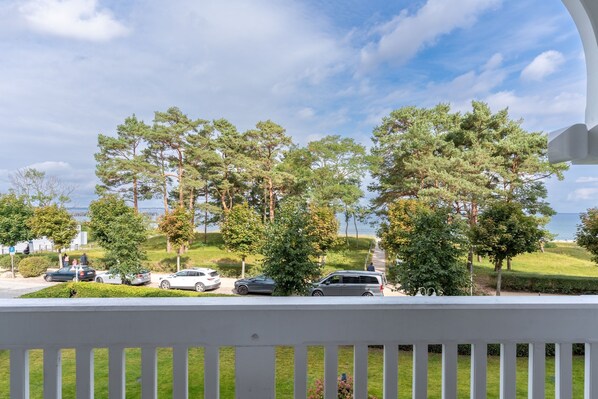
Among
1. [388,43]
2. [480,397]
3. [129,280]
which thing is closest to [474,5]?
[388,43]

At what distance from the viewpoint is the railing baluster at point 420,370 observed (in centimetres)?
72

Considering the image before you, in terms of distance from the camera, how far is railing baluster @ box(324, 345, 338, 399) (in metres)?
0.70

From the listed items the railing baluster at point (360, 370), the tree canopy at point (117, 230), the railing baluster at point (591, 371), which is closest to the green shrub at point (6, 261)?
the tree canopy at point (117, 230)

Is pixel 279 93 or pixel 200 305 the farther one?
pixel 279 93

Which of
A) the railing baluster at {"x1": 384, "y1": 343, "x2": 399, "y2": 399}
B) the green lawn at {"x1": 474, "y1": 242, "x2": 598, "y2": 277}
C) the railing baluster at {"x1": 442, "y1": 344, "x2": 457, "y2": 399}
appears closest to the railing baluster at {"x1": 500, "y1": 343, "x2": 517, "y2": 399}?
the railing baluster at {"x1": 442, "y1": 344, "x2": 457, "y2": 399}

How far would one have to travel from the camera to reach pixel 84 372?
2.27 ft

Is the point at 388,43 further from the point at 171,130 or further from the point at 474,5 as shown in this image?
the point at 171,130

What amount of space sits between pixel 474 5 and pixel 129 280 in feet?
5.54

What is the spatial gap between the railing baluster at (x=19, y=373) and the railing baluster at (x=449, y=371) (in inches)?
33.3

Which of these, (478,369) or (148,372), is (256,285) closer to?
(148,372)

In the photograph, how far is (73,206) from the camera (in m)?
1.42

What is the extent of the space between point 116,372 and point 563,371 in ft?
3.07

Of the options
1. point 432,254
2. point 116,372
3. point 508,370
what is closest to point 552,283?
point 432,254

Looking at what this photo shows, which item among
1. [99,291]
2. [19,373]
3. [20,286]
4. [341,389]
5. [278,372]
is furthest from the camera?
[99,291]
